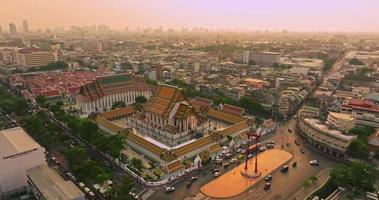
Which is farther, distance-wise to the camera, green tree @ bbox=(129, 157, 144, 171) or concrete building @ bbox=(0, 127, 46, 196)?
green tree @ bbox=(129, 157, 144, 171)

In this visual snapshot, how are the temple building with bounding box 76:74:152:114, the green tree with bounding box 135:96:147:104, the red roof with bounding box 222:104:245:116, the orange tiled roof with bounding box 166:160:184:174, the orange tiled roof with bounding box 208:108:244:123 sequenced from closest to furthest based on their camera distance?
1. the orange tiled roof with bounding box 166:160:184:174
2. the orange tiled roof with bounding box 208:108:244:123
3. the red roof with bounding box 222:104:245:116
4. the temple building with bounding box 76:74:152:114
5. the green tree with bounding box 135:96:147:104

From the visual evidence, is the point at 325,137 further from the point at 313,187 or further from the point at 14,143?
the point at 14,143

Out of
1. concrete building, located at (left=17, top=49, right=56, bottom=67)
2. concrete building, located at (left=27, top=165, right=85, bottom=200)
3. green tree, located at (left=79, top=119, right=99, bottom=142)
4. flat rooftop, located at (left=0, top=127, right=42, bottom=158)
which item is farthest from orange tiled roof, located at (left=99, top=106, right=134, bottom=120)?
concrete building, located at (left=17, top=49, right=56, bottom=67)

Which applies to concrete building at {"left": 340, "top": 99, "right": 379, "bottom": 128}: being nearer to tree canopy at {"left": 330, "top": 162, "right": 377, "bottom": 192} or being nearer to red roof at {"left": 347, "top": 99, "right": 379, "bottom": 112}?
red roof at {"left": 347, "top": 99, "right": 379, "bottom": 112}

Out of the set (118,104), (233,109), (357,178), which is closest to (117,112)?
(118,104)

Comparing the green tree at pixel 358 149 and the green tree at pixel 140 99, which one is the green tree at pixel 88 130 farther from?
the green tree at pixel 358 149

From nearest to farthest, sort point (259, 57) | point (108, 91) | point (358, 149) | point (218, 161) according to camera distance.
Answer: point (358, 149), point (218, 161), point (108, 91), point (259, 57)
